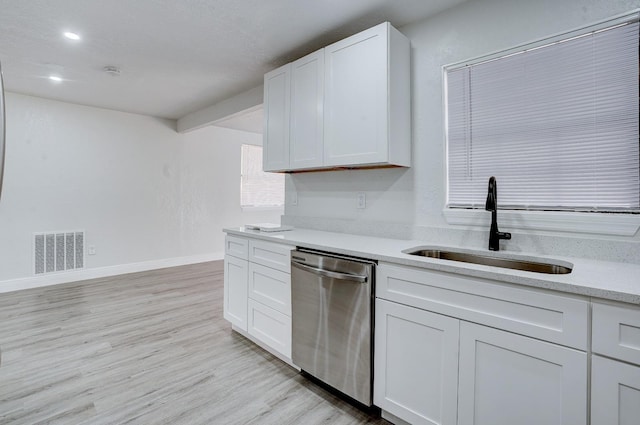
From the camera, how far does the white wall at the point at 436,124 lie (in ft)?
5.56

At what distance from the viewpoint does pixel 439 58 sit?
216 cm

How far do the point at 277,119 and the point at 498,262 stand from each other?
1995mm

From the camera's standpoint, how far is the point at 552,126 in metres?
1.74

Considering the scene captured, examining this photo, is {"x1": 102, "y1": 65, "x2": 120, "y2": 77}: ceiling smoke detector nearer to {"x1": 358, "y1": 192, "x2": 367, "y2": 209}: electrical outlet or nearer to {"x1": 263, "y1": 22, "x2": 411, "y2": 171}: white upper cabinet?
{"x1": 263, "y1": 22, "x2": 411, "y2": 171}: white upper cabinet

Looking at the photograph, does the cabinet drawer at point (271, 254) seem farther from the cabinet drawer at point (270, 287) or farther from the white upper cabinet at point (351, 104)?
the white upper cabinet at point (351, 104)

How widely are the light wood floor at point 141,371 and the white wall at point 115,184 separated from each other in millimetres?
1129

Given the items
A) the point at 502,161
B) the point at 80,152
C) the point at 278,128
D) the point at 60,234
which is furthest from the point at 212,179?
the point at 502,161

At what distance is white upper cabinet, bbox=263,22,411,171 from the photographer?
2.09 meters

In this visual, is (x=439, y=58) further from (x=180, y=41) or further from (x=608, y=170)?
(x=180, y=41)

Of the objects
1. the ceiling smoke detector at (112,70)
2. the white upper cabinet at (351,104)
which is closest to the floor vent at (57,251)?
the ceiling smoke detector at (112,70)

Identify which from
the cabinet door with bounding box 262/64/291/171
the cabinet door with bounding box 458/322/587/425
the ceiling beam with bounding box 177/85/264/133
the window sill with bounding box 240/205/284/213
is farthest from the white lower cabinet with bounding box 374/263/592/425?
the window sill with bounding box 240/205/284/213

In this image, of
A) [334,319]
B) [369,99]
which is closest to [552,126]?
[369,99]

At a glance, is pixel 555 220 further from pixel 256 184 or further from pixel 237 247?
pixel 256 184

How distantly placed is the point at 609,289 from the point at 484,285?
391mm
